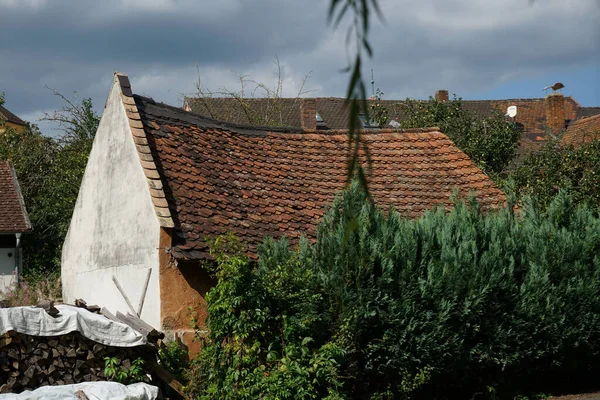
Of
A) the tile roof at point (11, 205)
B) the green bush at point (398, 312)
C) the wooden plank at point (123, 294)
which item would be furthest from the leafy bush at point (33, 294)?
the green bush at point (398, 312)

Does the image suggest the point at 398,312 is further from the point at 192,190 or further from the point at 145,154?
the point at 145,154

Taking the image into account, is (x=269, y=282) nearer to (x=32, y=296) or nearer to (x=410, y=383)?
(x=410, y=383)

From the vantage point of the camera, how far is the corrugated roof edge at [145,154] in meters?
11.1

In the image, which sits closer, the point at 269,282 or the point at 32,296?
the point at 269,282

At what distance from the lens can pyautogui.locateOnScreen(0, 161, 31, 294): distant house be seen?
2353 centimetres

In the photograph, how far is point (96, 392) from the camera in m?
9.06

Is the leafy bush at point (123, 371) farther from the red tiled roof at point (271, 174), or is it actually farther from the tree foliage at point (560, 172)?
the tree foliage at point (560, 172)

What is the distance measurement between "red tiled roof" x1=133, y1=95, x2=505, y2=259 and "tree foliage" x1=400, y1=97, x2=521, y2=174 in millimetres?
7263

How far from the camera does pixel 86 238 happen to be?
1484 cm

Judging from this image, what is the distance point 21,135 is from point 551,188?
20765 mm

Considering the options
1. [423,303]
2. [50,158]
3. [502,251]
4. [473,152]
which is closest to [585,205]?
[502,251]

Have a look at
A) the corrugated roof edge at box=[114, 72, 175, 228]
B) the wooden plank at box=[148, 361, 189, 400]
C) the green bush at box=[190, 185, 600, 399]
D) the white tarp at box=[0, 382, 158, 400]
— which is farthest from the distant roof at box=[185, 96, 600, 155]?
the white tarp at box=[0, 382, 158, 400]

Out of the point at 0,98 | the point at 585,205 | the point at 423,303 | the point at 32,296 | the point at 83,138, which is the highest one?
the point at 0,98

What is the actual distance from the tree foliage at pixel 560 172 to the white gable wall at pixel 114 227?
987 cm
